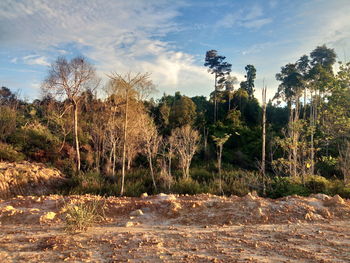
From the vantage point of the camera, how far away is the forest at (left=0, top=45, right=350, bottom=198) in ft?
33.7

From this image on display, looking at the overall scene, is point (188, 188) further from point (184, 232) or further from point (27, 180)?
point (27, 180)

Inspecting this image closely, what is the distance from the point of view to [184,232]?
4.32 meters

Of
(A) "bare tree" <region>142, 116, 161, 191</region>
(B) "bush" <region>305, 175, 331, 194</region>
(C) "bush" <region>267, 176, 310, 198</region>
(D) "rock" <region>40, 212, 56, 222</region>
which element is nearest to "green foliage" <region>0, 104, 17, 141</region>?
(A) "bare tree" <region>142, 116, 161, 191</region>

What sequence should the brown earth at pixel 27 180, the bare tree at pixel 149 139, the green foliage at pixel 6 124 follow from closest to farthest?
the brown earth at pixel 27 180, the bare tree at pixel 149 139, the green foliage at pixel 6 124

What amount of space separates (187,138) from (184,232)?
39.7ft

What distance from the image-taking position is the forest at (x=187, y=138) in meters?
10.3

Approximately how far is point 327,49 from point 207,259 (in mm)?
22113

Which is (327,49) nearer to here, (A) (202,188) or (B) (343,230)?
(A) (202,188)

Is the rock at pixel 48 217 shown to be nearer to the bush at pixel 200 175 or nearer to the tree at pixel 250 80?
the bush at pixel 200 175

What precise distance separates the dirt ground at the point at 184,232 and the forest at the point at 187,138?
2325mm

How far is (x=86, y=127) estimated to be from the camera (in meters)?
20.0

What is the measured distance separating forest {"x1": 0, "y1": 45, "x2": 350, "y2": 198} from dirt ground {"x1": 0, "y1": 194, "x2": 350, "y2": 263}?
2.32 m

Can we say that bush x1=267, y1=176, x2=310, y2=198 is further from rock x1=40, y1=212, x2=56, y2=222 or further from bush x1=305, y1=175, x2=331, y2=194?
rock x1=40, y1=212, x2=56, y2=222

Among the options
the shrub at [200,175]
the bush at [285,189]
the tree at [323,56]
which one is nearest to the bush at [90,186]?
the shrub at [200,175]
